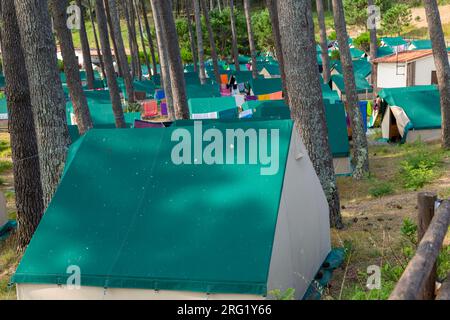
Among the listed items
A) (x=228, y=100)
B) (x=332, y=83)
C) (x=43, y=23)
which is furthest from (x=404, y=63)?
(x=43, y=23)

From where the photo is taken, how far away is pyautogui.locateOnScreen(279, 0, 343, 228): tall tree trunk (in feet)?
36.0

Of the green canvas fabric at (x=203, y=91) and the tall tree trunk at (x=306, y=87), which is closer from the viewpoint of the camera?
the tall tree trunk at (x=306, y=87)

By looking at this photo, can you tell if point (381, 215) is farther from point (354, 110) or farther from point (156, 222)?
point (156, 222)

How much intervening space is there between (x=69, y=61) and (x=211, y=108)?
1063 cm

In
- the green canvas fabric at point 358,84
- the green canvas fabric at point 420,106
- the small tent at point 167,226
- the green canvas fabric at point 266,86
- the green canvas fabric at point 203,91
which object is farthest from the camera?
the green canvas fabric at point 266,86

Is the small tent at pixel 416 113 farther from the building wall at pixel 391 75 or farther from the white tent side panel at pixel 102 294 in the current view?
the white tent side panel at pixel 102 294

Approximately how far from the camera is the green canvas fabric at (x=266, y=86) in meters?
33.8

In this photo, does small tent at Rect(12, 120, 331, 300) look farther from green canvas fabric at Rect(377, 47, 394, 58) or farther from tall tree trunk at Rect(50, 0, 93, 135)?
green canvas fabric at Rect(377, 47, 394, 58)

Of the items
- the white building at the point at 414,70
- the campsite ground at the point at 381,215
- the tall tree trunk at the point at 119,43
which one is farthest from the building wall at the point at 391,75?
the tall tree trunk at the point at 119,43

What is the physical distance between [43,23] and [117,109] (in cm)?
1205

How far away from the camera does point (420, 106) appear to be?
21953 mm

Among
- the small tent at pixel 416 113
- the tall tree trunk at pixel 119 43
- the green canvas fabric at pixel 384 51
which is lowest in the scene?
the small tent at pixel 416 113

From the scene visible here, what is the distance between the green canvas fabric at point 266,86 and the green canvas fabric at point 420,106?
11.7 metres
